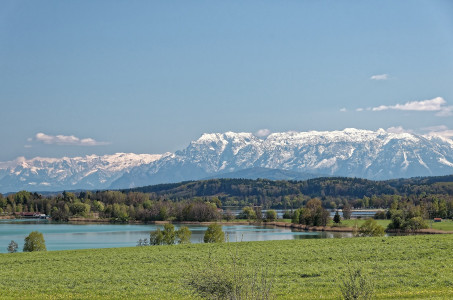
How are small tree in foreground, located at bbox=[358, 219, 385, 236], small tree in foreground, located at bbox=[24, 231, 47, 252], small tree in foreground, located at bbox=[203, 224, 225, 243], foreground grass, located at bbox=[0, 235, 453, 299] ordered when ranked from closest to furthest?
foreground grass, located at bbox=[0, 235, 453, 299] < small tree in foreground, located at bbox=[24, 231, 47, 252] < small tree in foreground, located at bbox=[203, 224, 225, 243] < small tree in foreground, located at bbox=[358, 219, 385, 236]

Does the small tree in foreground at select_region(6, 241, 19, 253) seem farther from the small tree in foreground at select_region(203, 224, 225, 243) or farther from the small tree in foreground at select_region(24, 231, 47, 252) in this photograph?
the small tree in foreground at select_region(203, 224, 225, 243)

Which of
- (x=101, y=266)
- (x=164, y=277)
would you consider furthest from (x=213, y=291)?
(x=101, y=266)

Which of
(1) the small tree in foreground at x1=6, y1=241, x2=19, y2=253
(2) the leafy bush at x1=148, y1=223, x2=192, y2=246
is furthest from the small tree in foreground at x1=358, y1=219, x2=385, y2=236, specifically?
(1) the small tree in foreground at x1=6, y1=241, x2=19, y2=253

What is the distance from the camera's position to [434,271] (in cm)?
2661

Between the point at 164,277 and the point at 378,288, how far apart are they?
35.8 feet

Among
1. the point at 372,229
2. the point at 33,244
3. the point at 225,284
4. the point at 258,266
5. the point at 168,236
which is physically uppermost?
the point at 225,284

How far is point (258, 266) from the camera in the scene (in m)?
29.5

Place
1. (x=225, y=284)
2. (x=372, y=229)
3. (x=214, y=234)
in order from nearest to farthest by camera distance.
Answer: (x=225, y=284) < (x=214, y=234) < (x=372, y=229)

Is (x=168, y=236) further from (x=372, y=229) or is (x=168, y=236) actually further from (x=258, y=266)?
(x=258, y=266)

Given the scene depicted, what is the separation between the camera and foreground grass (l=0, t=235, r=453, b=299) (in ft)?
79.6

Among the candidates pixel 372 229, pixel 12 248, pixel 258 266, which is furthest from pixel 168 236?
pixel 258 266

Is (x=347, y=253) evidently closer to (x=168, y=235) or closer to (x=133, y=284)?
(x=133, y=284)

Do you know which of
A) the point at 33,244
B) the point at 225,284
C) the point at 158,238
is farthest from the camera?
the point at 158,238

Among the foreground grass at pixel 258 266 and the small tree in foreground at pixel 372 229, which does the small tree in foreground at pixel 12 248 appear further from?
the small tree in foreground at pixel 372 229
